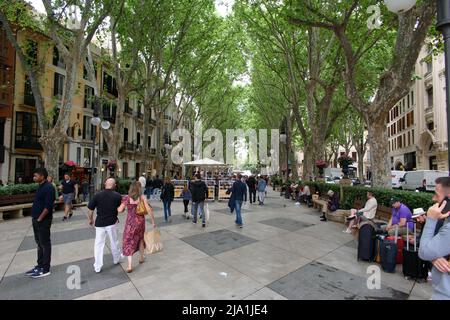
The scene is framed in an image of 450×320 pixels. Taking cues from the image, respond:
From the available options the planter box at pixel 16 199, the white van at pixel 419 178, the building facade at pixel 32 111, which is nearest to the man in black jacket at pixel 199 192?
the planter box at pixel 16 199

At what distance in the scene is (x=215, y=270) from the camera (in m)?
5.08

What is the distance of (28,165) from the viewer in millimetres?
21281

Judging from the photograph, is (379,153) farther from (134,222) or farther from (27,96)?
(27,96)

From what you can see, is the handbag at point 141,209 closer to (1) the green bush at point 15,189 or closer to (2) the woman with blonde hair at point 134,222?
(2) the woman with blonde hair at point 134,222

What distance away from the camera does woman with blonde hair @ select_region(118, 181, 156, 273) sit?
5.09 meters

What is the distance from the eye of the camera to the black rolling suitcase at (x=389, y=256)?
17.0 feet

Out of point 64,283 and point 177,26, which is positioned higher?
point 177,26

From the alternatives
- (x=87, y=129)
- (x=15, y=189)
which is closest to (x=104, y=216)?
(x=15, y=189)

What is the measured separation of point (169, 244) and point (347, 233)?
18.2 feet

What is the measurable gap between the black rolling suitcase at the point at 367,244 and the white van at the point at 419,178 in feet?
63.7

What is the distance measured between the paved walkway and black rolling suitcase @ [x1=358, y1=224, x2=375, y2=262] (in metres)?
0.21
